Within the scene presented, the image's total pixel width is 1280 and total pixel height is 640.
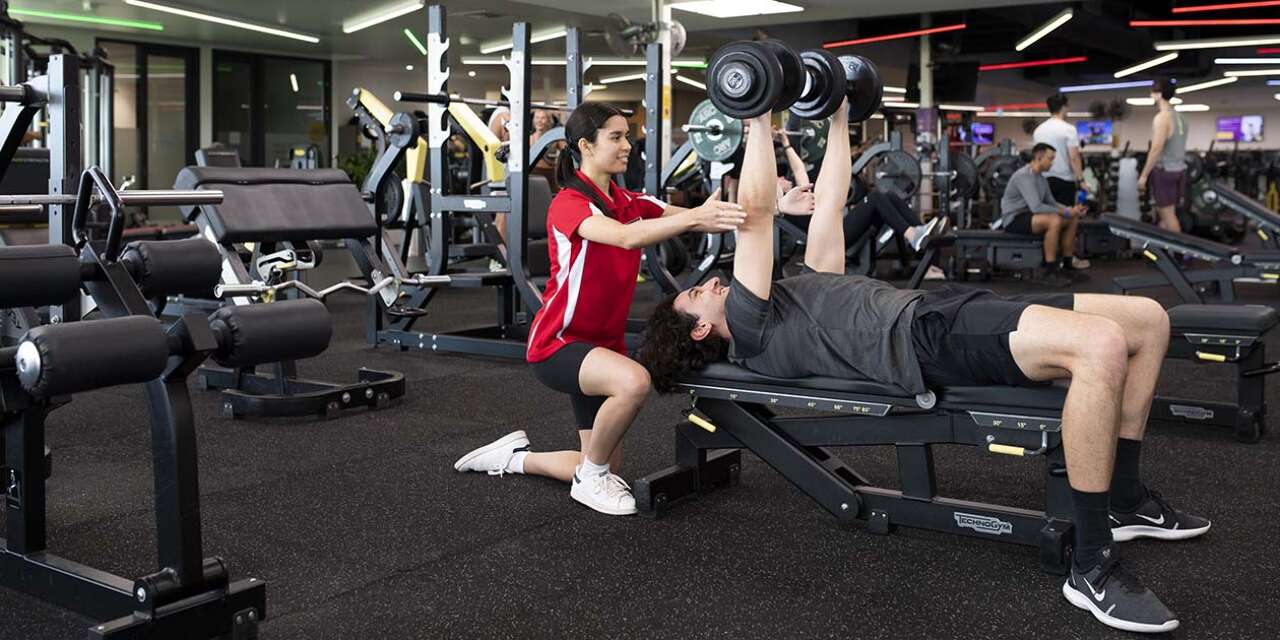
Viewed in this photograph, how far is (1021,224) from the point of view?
300 inches

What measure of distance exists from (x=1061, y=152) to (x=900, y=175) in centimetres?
215

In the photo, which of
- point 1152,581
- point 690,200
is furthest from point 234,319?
point 690,200

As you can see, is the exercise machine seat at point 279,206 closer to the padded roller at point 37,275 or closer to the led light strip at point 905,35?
the padded roller at point 37,275

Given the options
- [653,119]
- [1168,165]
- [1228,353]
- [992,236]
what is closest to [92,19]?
[653,119]

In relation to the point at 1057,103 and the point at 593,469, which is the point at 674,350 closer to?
A: the point at 593,469

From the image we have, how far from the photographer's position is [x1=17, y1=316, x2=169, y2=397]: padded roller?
1.46 m

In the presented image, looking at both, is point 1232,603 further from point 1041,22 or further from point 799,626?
point 1041,22

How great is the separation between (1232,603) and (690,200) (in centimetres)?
882

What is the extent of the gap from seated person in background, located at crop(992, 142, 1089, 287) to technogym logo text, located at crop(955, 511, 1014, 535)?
576 cm

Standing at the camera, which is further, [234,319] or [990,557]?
[990,557]

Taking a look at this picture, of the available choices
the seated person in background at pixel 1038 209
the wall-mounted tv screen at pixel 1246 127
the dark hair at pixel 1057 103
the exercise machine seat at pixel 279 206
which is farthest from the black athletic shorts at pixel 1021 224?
the wall-mounted tv screen at pixel 1246 127

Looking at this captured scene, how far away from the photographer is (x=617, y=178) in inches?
218

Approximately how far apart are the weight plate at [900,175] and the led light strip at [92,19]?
7.74 m

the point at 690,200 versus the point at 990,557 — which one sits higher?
the point at 690,200
